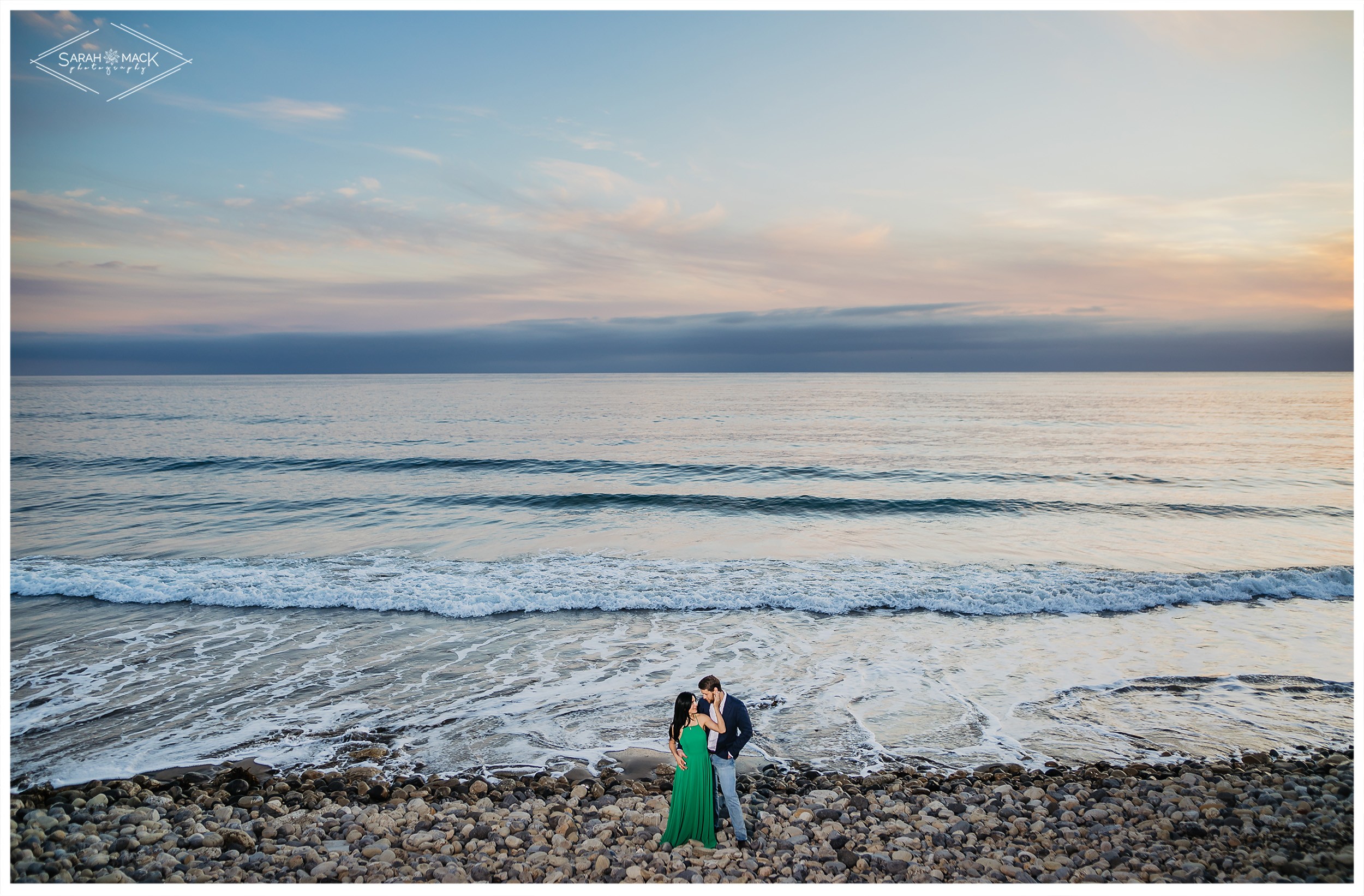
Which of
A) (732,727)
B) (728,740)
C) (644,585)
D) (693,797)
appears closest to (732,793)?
(693,797)

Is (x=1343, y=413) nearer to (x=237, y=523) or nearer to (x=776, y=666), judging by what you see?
(x=776, y=666)

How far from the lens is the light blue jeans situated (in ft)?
18.6

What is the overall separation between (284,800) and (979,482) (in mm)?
22404

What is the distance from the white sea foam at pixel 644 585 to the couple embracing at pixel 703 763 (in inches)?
266

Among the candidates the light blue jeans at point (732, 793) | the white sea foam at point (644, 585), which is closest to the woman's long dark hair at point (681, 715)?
the light blue jeans at point (732, 793)

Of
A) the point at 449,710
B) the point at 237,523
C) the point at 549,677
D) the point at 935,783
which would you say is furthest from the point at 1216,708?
the point at 237,523

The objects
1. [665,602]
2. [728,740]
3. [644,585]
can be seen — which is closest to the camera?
[728,740]

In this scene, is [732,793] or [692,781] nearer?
[692,781]

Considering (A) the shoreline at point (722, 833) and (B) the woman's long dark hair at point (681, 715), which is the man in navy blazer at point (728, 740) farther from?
(A) the shoreline at point (722, 833)

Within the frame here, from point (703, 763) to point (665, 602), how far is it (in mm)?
7113

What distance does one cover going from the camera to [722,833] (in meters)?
5.89

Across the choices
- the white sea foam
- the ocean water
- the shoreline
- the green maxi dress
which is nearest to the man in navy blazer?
the green maxi dress

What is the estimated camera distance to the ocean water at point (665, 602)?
8.00 metres

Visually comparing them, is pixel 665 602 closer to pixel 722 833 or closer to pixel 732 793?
pixel 722 833
